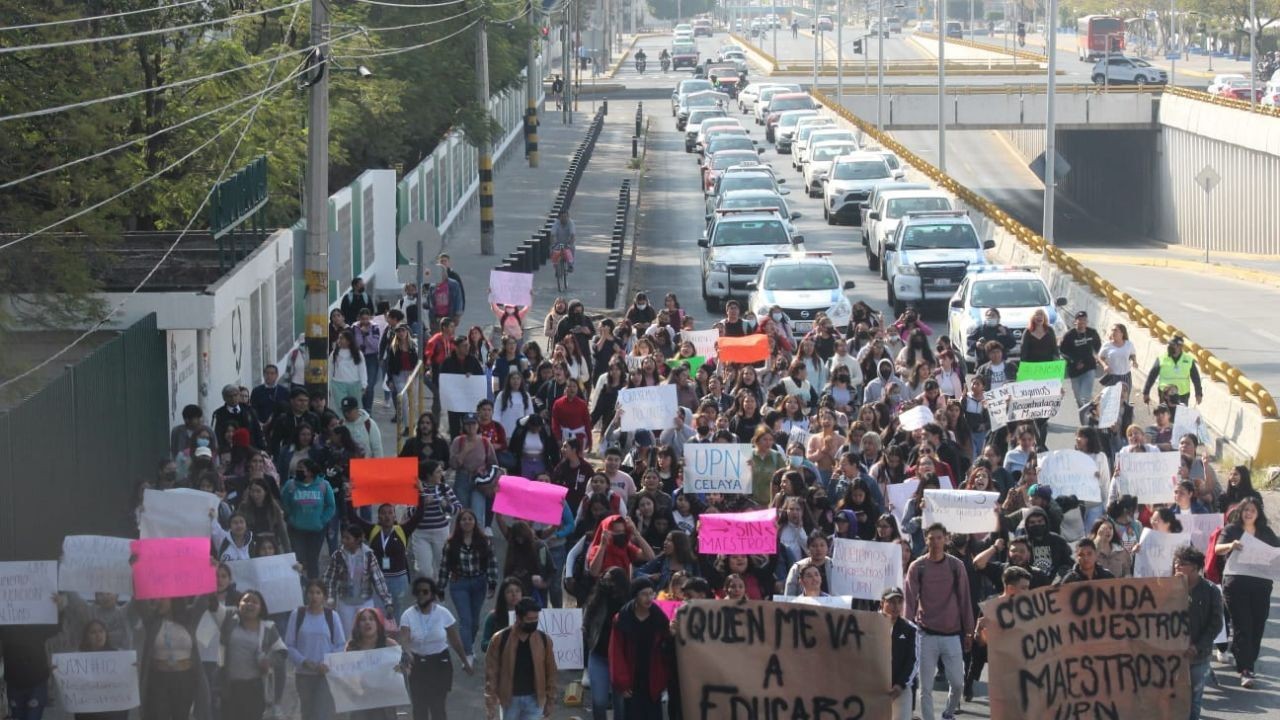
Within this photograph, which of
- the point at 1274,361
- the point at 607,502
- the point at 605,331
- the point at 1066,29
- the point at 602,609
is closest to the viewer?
the point at 602,609

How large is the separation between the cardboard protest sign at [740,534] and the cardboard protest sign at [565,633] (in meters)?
1.14

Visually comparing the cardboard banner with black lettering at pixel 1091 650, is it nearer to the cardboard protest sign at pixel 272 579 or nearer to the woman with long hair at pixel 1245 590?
the woman with long hair at pixel 1245 590

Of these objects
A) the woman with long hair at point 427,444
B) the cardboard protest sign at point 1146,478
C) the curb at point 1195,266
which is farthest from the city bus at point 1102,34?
the woman with long hair at point 427,444

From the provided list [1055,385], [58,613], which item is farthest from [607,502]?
[1055,385]

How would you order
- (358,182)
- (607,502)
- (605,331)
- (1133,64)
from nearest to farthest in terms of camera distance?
(607,502)
(605,331)
(358,182)
(1133,64)

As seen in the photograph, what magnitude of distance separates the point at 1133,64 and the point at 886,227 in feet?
190

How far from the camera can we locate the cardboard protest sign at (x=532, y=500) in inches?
581

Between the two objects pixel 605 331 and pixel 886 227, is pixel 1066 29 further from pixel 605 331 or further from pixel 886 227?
pixel 605 331

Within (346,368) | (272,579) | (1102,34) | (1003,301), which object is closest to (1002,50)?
(1102,34)

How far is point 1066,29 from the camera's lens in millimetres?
192375

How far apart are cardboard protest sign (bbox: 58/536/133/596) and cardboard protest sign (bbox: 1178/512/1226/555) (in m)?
7.57

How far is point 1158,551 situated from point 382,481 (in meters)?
5.62

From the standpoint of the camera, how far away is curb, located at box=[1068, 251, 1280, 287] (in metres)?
47.9

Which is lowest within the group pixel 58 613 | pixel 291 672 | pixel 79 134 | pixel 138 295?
pixel 291 672
